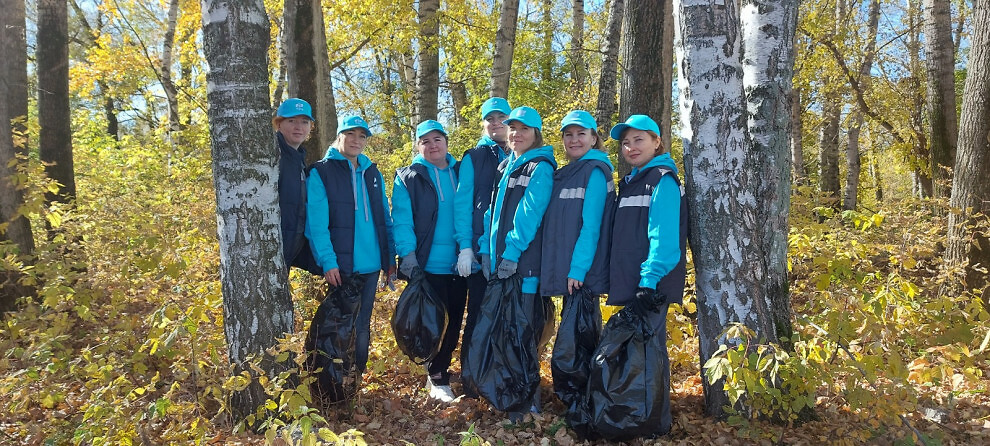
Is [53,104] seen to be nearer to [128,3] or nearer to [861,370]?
[861,370]

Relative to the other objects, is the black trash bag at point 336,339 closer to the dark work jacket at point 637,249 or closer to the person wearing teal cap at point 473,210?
the person wearing teal cap at point 473,210

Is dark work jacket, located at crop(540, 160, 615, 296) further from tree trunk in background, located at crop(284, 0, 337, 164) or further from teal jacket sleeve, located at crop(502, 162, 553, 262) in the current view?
tree trunk in background, located at crop(284, 0, 337, 164)

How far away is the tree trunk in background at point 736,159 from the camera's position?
11.0ft

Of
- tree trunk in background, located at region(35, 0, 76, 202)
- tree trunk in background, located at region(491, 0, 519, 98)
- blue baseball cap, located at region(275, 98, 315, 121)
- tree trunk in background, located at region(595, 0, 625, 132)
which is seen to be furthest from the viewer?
tree trunk in background, located at region(491, 0, 519, 98)

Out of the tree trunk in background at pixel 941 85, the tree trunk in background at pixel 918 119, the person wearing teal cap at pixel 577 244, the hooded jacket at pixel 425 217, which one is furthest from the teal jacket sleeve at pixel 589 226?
the tree trunk in background at pixel 918 119

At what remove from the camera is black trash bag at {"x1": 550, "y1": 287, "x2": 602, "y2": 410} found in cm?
354

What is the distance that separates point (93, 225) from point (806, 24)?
11.1 meters

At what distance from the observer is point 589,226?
138 inches

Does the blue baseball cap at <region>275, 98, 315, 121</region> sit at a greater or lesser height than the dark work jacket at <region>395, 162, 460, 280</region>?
greater

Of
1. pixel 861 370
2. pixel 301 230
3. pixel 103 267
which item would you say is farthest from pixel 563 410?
pixel 103 267

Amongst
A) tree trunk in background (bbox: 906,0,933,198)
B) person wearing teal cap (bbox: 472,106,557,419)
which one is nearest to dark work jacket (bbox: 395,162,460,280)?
person wearing teal cap (bbox: 472,106,557,419)

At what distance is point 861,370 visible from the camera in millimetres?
2941

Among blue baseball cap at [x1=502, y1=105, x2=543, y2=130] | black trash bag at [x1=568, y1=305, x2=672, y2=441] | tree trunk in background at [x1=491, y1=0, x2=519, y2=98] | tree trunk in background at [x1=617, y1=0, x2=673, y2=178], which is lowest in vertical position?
black trash bag at [x1=568, y1=305, x2=672, y2=441]

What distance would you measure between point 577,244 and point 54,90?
613 centimetres
